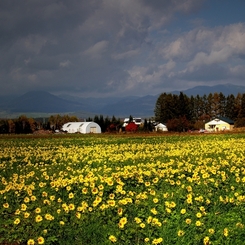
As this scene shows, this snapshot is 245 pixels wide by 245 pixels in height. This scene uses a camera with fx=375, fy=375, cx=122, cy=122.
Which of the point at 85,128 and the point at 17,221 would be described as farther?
the point at 85,128

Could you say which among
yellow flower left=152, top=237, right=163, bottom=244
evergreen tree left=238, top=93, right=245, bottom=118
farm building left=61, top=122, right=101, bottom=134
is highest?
evergreen tree left=238, top=93, right=245, bottom=118

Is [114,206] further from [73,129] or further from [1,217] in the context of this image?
[73,129]

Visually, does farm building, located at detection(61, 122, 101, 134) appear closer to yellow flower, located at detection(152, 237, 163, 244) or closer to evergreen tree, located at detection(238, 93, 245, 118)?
evergreen tree, located at detection(238, 93, 245, 118)

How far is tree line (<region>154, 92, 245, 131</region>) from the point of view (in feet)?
343

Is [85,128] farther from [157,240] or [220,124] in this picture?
[157,240]

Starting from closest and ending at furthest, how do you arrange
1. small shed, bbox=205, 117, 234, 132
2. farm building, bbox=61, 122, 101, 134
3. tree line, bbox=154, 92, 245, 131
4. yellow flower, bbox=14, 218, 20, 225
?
yellow flower, bbox=14, 218, 20, 225 → farm building, bbox=61, 122, 101, 134 → small shed, bbox=205, 117, 234, 132 → tree line, bbox=154, 92, 245, 131

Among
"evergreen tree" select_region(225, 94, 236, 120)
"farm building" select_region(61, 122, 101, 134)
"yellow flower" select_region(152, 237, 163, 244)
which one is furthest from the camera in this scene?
"evergreen tree" select_region(225, 94, 236, 120)

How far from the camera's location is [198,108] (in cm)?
11581

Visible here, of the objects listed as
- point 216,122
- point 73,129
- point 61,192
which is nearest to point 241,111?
point 216,122

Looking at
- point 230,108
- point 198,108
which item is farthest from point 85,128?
point 230,108

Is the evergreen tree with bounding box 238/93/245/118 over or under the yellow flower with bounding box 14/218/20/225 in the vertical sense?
over

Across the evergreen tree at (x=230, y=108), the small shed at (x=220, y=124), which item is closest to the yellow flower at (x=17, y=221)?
the small shed at (x=220, y=124)

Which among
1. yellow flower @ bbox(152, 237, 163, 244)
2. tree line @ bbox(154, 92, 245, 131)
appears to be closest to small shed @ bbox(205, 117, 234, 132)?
tree line @ bbox(154, 92, 245, 131)

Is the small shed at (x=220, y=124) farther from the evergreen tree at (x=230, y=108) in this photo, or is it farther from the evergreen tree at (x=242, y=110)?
the evergreen tree at (x=230, y=108)
